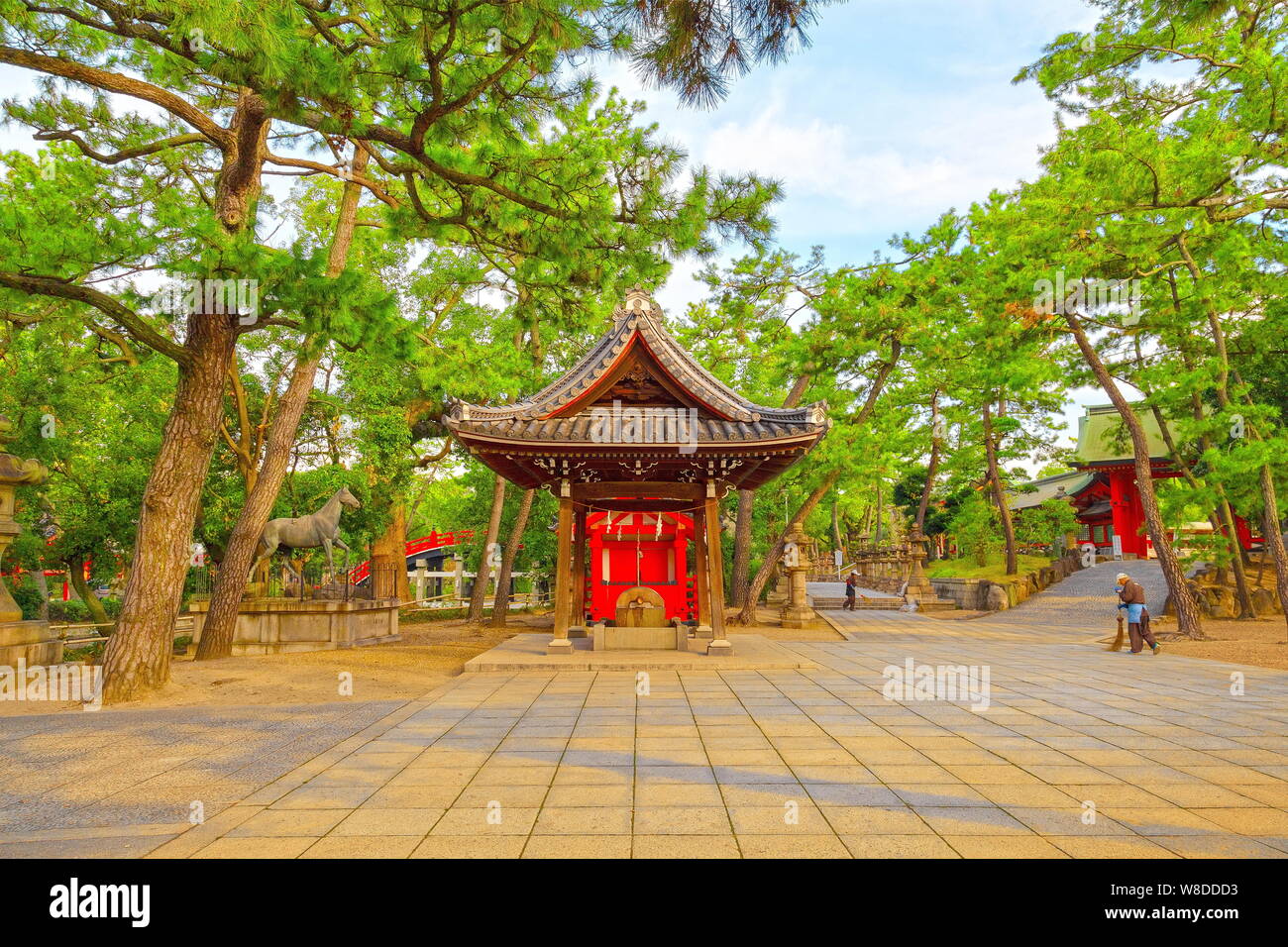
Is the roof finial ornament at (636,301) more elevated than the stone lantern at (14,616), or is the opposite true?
the roof finial ornament at (636,301)

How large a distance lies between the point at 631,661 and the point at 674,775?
6.29 meters

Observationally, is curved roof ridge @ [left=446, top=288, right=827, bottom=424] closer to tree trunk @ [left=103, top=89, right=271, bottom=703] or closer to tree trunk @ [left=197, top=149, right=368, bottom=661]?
tree trunk @ [left=103, top=89, right=271, bottom=703]

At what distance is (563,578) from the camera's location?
40.8ft

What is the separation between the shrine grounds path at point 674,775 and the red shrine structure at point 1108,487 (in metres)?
20.2

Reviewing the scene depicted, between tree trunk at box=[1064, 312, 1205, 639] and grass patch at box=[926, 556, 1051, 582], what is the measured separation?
10.1m

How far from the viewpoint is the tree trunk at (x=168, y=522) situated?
865 cm

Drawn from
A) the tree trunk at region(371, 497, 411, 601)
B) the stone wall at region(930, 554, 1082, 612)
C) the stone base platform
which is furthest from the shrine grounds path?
the stone wall at region(930, 554, 1082, 612)

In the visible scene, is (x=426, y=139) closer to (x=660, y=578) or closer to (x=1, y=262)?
(x=1, y=262)

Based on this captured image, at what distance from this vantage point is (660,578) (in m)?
14.9

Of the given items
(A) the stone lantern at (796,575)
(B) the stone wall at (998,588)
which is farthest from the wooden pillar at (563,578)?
(B) the stone wall at (998,588)

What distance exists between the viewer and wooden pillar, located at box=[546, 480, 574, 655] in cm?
1223

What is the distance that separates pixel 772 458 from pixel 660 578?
4.23 meters

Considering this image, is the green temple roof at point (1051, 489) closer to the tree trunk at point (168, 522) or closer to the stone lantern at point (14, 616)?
the tree trunk at point (168, 522)

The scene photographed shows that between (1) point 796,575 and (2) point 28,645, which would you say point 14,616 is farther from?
(1) point 796,575
